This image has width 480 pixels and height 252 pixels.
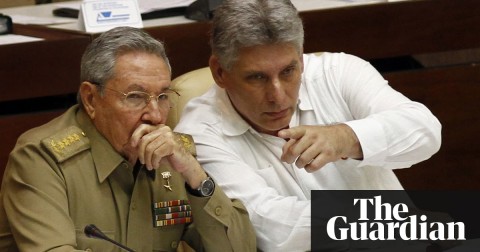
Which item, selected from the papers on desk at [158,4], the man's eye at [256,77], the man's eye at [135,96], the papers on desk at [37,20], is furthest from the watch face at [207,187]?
the papers on desk at [37,20]

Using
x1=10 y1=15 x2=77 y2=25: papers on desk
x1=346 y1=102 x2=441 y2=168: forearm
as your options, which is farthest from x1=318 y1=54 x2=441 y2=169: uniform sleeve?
x1=10 y1=15 x2=77 y2=25: papers on desk

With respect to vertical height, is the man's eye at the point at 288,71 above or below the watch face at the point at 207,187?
above

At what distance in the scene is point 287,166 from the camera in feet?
9.58

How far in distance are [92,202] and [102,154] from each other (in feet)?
0.42

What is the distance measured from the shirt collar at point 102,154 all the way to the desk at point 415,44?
1075 mm

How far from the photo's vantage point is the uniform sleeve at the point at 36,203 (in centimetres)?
244

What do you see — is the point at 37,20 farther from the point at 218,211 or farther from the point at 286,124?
the point at 218,211

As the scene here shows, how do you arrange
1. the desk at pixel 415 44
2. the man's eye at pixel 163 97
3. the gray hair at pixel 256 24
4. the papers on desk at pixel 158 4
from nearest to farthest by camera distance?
the man's eye at pixel 163 97 < the gray hair at pixel 256 24 < the desk at pixel 415 44 < the papers on desk at pixel 158 4

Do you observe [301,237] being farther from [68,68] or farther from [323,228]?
[68,68]

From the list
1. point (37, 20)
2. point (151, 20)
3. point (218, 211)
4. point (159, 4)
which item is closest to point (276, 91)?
point (218, 211)

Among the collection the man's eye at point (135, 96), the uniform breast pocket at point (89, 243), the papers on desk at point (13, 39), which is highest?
the man's eye at point (135, 96)

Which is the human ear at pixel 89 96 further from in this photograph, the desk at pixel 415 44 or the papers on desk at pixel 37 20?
the papers on desk at pixel 37 20

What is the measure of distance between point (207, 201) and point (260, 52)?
471mm

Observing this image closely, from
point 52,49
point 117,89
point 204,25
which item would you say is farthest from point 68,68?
point 117,89
